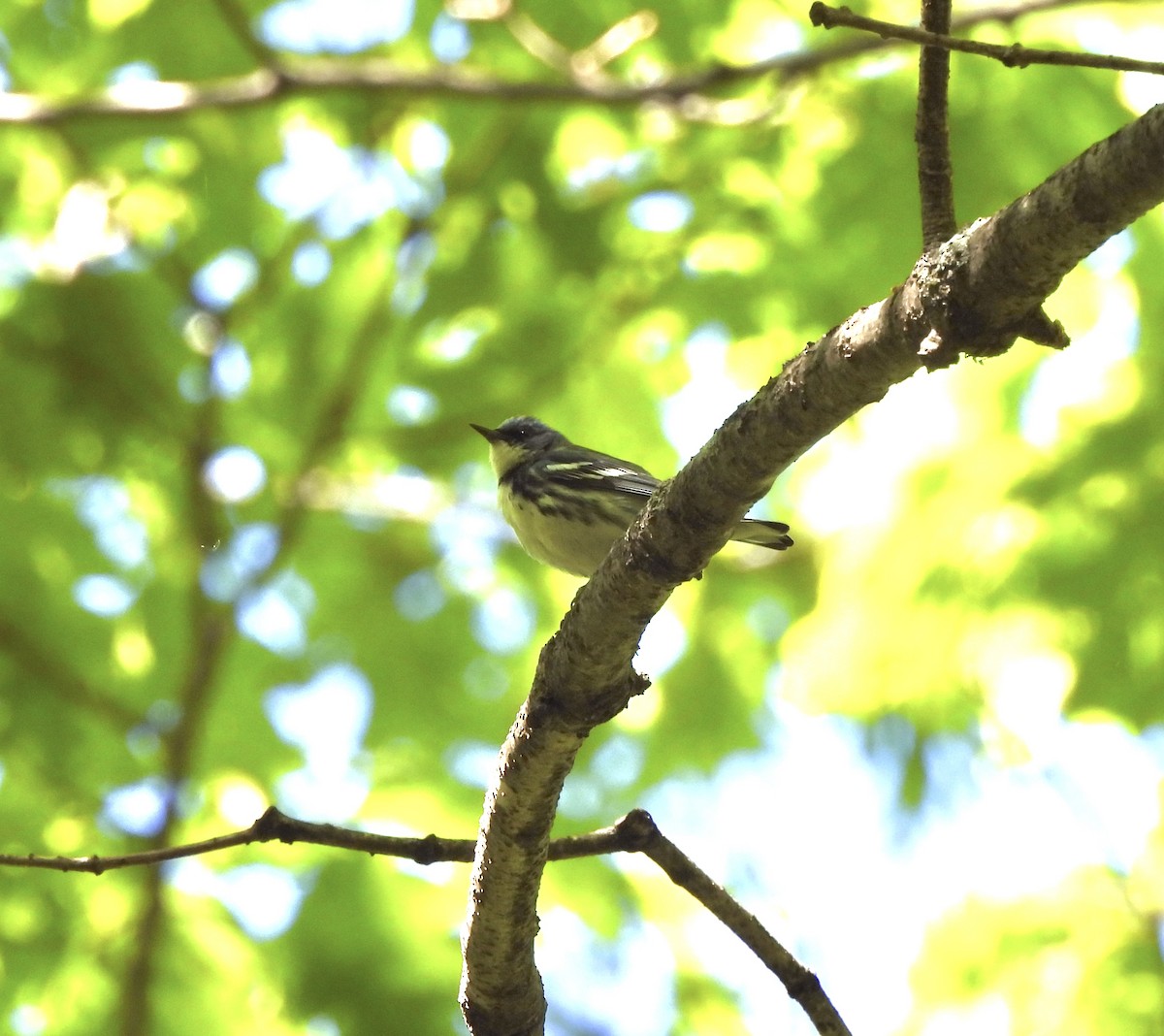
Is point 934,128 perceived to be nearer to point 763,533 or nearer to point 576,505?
point 763,533

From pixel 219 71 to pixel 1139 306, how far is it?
3.84 metres

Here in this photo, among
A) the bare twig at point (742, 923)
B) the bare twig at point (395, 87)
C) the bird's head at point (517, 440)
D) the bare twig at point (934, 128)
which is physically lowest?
the bare twig at point (742, 923)

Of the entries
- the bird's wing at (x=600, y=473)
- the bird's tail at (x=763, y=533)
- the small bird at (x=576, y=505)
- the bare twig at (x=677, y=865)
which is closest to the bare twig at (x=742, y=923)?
the bare twig at (x=677, y=865)

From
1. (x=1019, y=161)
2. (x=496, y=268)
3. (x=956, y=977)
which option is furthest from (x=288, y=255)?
(x=956, y=977)

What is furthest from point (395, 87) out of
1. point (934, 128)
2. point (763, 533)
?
point (934, 128)

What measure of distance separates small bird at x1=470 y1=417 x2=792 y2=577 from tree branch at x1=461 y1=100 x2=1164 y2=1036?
7.24 ft

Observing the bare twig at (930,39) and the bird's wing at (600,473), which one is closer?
the bare twig at (930,39)

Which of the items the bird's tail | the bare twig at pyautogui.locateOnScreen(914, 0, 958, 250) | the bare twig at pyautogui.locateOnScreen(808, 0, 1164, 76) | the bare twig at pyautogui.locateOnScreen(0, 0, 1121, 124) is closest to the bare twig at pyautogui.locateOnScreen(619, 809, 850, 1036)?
the bare twig at pyautogui.locateOnScreen(914, 0, 958, 250)

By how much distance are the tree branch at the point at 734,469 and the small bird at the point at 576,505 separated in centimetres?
221

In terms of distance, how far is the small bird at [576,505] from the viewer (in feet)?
16.4

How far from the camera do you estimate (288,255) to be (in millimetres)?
5695

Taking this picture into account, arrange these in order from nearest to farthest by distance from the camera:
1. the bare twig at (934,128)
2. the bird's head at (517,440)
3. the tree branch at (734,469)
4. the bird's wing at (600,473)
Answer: the tree branch at (734,469) < the bare twig at (934,128) < the bird's wing at (600,473) < the bird's head at (517,440)

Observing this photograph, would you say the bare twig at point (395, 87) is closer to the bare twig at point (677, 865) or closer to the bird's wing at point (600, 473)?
the bird's wing at point (600, 473)

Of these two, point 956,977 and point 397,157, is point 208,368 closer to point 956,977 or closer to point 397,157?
point 397,157
